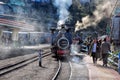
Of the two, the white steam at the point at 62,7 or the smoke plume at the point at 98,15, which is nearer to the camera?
the white steam at the point at 62,7

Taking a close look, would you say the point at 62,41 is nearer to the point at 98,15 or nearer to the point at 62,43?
the point at 62,43

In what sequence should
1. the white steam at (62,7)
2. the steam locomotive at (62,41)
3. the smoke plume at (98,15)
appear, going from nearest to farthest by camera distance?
the steam locomotive at (62,41)
the white steam at (62,7)
the smoke plume at (98,15)

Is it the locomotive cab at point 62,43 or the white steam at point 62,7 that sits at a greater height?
the white steam at point 62,7

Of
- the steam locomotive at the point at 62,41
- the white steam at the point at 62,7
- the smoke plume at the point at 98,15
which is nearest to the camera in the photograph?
the steam locomotive at the point at 62,41

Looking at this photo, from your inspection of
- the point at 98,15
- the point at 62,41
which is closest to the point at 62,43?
the point at 62,41

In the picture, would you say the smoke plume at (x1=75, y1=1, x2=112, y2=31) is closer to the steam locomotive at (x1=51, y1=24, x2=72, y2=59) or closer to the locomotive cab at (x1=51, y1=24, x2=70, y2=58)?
the steam locomotive at (x1=51, y1=24, x2=72, y2=59)

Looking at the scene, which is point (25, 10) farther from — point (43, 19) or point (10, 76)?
point (10, 76)

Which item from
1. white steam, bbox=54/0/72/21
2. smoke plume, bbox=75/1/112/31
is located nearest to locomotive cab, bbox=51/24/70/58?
white steam, bbox=54/0/72/21

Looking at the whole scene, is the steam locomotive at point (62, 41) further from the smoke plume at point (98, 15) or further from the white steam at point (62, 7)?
the smoke plume at point (98, 15)

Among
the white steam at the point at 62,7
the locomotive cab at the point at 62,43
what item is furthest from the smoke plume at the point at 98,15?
the locomotive cab at the point at 62,43

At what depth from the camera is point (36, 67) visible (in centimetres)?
1970

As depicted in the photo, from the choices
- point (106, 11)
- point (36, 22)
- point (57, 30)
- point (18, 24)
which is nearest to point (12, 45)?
point (18, 24)

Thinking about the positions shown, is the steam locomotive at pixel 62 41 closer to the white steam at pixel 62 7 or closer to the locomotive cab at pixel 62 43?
the locomotive cab at pixel 62 43

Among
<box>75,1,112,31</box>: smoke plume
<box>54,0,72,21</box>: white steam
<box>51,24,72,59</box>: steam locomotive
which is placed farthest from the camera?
<box>75,1,112,31</box>: smoke plume
